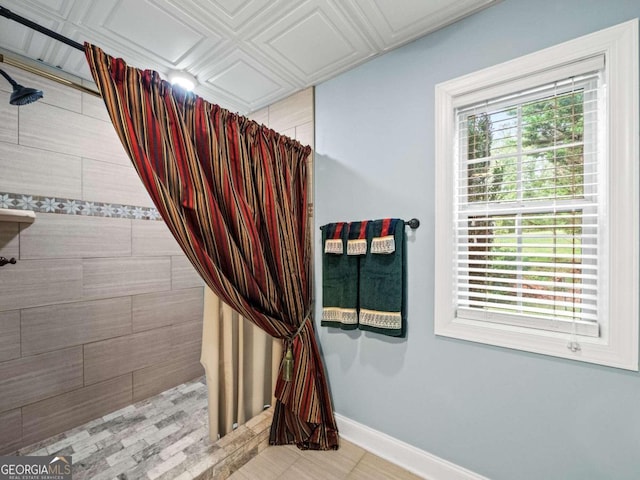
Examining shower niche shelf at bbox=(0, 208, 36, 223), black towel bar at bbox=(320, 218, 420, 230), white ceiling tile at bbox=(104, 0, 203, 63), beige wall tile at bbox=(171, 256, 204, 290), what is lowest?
beige wall tile at bbox=(171, 256, 204, 290)

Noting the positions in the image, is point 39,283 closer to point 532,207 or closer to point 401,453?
point 401,453

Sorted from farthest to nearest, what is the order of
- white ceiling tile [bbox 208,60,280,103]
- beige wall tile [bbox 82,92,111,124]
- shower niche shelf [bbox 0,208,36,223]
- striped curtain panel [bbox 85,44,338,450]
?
beige wall tile [bbox 82,92,111,124] → white ceiling tile [bbox 208,60,280,103] → shower niche shelf [bbox 0,208,36,223] → striped curtain panel [bbox 85,44,338,450]

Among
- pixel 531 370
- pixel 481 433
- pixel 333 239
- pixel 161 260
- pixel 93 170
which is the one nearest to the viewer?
pixel 531 370

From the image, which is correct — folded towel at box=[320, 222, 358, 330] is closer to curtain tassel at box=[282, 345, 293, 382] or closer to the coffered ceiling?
curtain tassel at box=[282, 345, 293, 382]

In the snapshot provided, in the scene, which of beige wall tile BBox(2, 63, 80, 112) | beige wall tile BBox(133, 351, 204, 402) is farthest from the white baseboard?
beige wall tile BBox(2, 63, 80, 112)

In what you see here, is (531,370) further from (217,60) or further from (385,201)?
(217,60)

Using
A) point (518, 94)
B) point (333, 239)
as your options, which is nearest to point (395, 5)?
point (518, 94)

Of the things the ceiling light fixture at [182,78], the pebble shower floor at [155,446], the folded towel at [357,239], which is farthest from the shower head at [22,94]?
the pebble shower floor at [155,446]

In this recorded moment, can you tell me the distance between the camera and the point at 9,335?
1.55 m

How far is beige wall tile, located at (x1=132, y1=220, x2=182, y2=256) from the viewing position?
81.7 inches

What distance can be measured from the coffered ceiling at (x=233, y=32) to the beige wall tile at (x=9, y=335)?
4.89ft

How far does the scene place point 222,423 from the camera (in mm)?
1615

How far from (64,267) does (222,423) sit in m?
1.36

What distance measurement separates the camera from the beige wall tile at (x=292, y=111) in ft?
6.31
